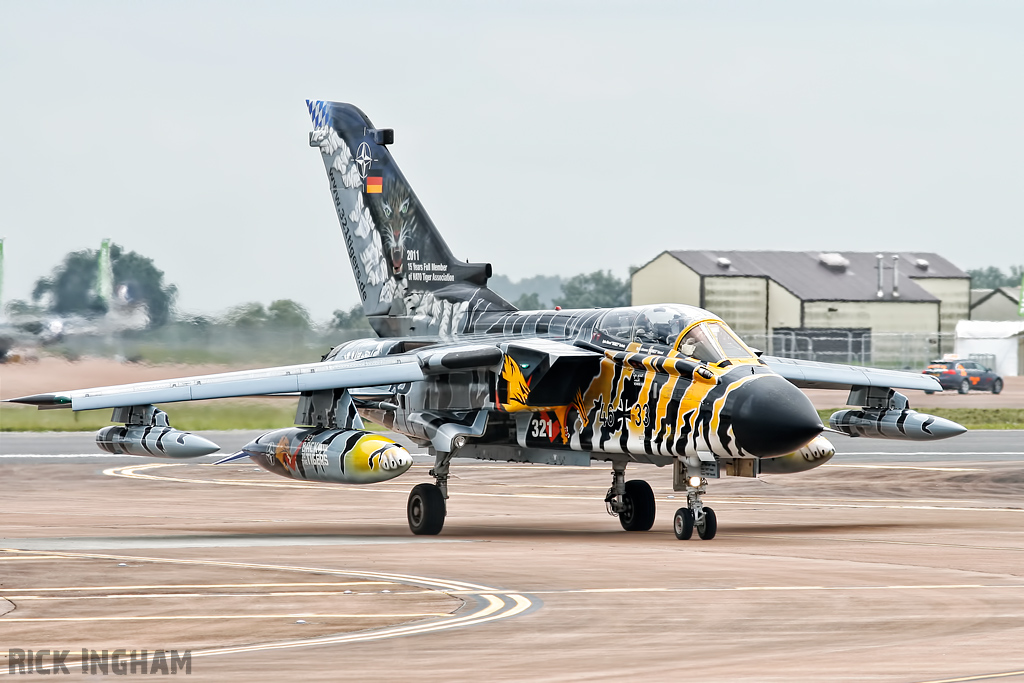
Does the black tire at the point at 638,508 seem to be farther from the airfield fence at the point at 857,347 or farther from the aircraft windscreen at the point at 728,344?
the airfield fence at the point at 857,347

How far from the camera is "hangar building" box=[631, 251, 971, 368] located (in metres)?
93.2

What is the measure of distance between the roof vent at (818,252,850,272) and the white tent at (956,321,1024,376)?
27.7ft

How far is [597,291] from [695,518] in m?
78.4

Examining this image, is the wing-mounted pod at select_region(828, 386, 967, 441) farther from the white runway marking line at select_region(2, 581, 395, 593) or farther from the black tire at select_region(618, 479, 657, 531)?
the white runway marking line at select_region(2, 581, 395, 593)

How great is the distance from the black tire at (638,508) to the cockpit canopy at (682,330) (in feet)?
9.31

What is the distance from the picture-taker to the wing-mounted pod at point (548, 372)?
2286 centimetres

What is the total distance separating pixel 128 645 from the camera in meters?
12.3

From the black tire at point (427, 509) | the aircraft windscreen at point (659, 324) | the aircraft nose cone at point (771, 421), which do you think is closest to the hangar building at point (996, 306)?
the aircraft windscreen at point (659, 324)

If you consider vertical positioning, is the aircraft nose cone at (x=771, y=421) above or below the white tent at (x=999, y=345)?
below

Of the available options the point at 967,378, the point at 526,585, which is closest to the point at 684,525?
the point at 526,585

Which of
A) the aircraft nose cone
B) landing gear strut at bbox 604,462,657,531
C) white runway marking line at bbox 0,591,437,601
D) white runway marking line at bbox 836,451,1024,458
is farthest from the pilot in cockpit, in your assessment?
white runway marking line at bbox 836,451,1024,458

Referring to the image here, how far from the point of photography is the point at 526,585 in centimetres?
1644

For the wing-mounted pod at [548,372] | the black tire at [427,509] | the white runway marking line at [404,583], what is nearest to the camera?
the white runway marking line at [404,583]

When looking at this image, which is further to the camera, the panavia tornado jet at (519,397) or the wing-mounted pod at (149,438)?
the wing-mounted pod at (149,438)
